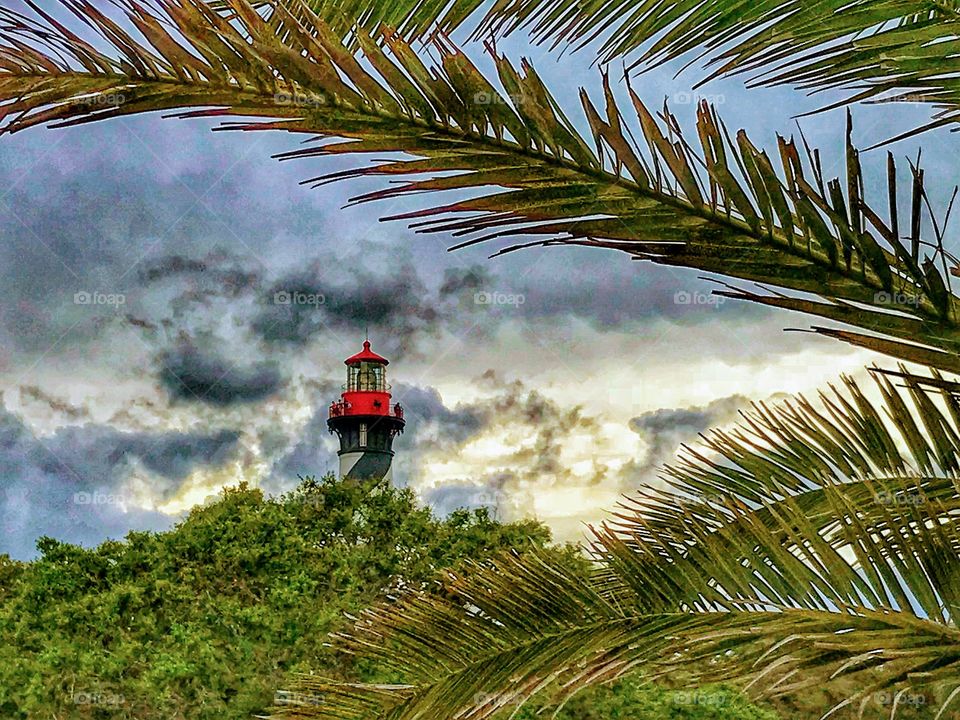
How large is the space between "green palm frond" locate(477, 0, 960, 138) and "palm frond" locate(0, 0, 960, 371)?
311 millimetres

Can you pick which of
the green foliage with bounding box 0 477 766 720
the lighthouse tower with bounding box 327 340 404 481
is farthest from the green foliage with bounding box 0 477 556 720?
the lighthouse tower with bounding box 327 340 404 481

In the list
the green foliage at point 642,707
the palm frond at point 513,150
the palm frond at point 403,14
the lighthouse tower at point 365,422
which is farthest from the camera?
the lighthouse tower at point 365,422

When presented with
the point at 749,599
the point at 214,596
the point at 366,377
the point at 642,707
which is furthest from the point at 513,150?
the point at 366,377

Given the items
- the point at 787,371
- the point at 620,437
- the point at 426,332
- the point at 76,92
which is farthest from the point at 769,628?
the point at 426,332

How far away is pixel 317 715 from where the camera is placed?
1.74 metres

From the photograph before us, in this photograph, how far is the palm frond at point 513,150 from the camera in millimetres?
1363

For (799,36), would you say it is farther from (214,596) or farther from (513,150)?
(214,596)

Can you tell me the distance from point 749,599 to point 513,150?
0.67 meters

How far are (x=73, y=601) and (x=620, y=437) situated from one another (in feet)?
40.7

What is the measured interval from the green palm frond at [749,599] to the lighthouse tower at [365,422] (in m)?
13.3

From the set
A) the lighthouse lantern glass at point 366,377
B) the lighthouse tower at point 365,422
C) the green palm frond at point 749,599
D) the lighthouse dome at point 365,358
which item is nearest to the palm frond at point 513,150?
the green palm frond at point 749,599

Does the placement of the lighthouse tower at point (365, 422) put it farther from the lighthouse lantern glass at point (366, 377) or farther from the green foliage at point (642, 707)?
the green foliage at point (642, 707)

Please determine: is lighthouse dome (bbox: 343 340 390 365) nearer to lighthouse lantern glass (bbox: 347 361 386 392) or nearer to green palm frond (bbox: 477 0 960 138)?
lighthouse lantern glass (bbox: 347 361 386 392)

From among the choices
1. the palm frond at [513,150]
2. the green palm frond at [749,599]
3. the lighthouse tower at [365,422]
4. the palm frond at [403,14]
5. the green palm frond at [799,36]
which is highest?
the lighthouse tower at [365,422]
